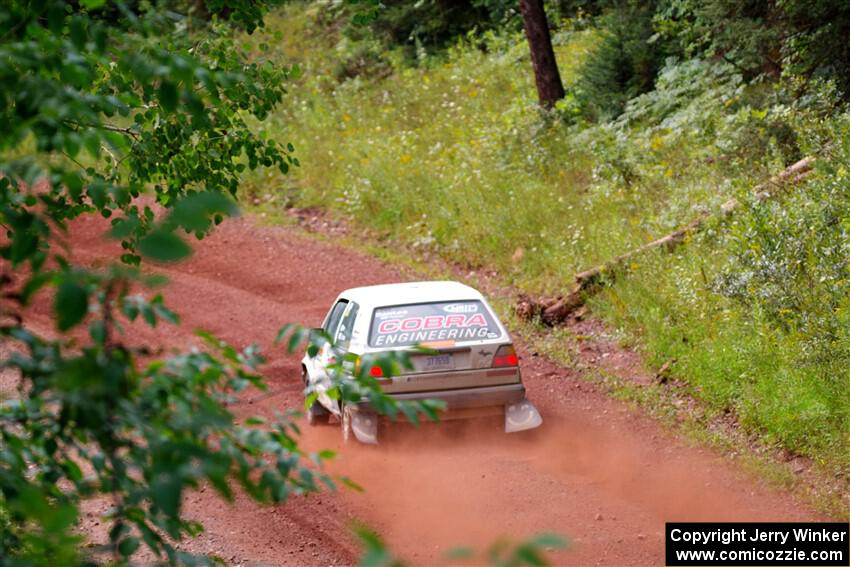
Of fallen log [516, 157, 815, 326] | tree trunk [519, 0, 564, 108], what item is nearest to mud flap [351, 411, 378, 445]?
fallen log [516, 157, 815, 326]

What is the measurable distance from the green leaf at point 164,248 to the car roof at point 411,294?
8.46 metres

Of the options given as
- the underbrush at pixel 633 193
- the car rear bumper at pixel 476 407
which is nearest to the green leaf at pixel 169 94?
the underbrush at pixel 633 193

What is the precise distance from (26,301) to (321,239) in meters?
17.9

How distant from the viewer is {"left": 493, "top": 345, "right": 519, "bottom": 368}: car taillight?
34.1ft

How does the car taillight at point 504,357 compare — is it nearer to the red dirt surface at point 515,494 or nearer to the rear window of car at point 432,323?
the rear window of car at point 432,323

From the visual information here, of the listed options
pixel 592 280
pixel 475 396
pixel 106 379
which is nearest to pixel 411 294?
pixel 475 396

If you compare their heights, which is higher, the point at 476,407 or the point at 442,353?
the point at 442,353

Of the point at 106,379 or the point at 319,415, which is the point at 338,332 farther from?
the point at 106,379

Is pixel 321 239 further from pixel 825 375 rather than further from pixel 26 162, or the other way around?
pixel 26 162

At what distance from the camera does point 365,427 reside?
34.1 feet

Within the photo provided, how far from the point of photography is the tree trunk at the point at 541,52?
2050 centimetres

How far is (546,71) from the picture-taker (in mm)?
21047

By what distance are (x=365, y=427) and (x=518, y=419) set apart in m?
1.66

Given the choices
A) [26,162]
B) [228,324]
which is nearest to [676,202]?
[228,324]
